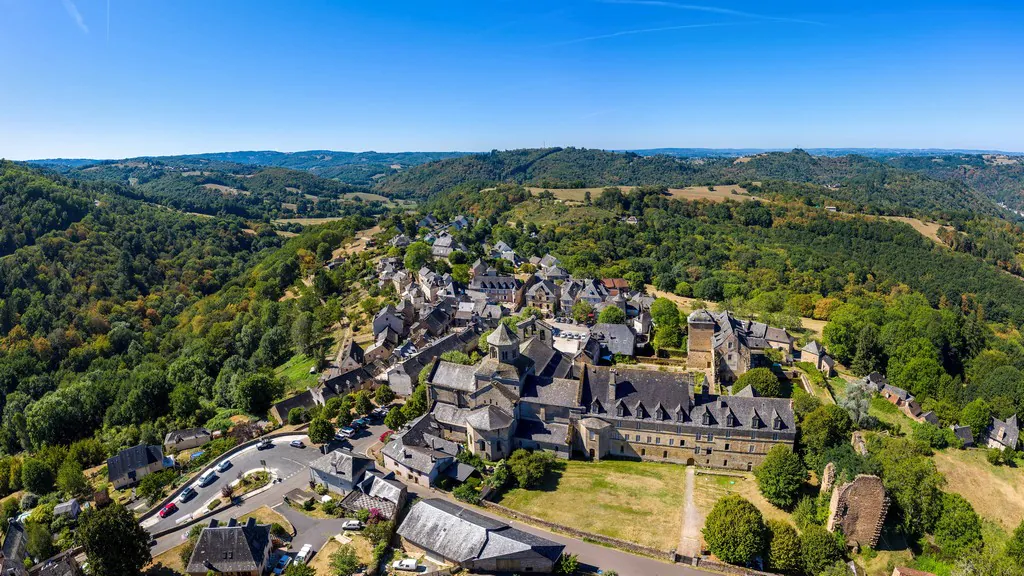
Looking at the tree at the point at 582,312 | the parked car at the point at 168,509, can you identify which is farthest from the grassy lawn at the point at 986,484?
the parked car at the point at 168,509

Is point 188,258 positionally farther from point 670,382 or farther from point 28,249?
point 670,382

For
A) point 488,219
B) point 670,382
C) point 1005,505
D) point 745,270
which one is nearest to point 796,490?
point 670,382

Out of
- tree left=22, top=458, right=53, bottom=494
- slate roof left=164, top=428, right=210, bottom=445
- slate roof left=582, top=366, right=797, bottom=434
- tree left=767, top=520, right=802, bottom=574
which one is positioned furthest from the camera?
slate roof left=164, top=428, right=210, bottom=445

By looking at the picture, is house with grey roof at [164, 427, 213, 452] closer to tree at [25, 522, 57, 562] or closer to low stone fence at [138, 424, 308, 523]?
low stone fence at [138, 424, 308, 523]

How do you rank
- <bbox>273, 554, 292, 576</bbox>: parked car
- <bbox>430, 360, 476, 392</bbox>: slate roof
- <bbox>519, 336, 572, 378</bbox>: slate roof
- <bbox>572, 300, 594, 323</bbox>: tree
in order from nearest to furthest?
<bbox>273, 554, 292, 576</bbox>: parked car, <bbox>430, 360, 476, 392</bbox>: slate roof, <bbox>519, 336, 572, 378</bbox>: slate roof, <bbox>572, 300, 594, 323</bbox>: tree

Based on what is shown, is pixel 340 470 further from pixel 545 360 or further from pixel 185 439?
pixel 185 439

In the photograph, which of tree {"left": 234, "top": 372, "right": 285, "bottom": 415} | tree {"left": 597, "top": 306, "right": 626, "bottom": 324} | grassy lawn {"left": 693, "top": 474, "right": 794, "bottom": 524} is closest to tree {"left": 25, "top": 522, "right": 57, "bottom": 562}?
tree {"left": 234, "top": 372, "right": 285, "bottom": 415}

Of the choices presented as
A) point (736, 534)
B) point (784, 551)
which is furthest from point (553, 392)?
point (784, 551)
